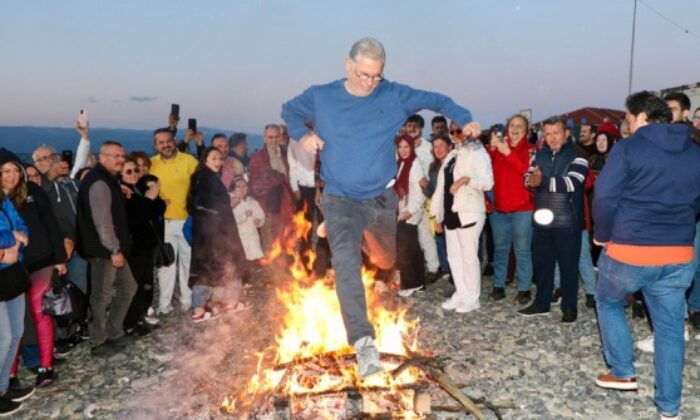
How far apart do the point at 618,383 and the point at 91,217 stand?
5.93 metres

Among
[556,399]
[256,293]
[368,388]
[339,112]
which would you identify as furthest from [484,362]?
[256,293]

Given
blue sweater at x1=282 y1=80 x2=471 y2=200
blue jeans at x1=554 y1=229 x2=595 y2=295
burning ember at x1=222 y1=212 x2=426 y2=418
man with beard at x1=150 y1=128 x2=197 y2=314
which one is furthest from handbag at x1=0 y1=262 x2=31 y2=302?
blue jeans at x1=554 y1=229 x2=595 y2=295

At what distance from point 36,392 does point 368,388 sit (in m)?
3.64

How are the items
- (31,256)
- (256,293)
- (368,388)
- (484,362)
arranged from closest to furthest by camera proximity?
1. (368,388)
2. (31,256)
3. (484,362)
4. (256,293)

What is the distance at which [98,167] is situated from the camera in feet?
19.6

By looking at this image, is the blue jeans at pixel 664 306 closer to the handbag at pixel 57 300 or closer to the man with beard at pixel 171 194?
the handbag at pixel 57 300

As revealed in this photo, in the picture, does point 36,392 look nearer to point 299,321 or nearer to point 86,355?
point 86,355

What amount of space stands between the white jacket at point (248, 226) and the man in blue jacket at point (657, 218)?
547 centimetres

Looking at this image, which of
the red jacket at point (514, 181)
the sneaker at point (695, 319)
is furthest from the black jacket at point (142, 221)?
the sneaker at point (695, 319)

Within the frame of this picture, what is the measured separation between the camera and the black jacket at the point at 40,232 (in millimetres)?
5230

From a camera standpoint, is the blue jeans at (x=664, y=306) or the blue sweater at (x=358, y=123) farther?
the blue sweater at (x=358, y=123)

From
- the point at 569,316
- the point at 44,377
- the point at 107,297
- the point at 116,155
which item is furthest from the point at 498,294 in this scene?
the point at 44,377

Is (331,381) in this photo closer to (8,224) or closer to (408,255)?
(8,224)

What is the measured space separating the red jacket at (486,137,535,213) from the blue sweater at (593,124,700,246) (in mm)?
2846
